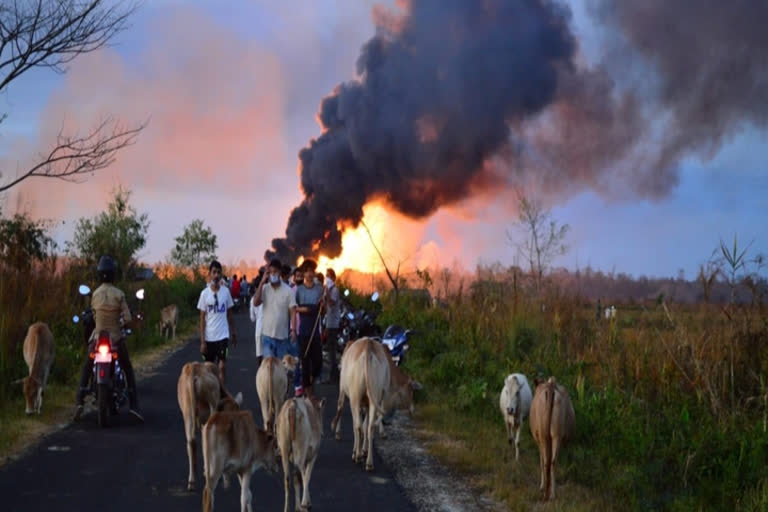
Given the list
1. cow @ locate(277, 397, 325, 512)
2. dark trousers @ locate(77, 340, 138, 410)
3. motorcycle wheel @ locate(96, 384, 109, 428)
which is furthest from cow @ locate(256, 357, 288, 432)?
dark trousers @ locate(77, 340, 138, 410)

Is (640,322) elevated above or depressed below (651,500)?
above

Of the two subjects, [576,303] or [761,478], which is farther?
[576,303]

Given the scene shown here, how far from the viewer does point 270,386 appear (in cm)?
1003

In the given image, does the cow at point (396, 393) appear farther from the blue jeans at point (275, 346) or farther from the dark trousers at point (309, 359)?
the blue jeans at point (275, 346)

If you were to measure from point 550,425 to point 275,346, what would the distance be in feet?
17.0

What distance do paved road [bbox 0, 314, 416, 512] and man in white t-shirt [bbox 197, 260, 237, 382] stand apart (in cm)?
117

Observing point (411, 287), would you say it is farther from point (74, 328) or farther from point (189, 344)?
point (74, 328)

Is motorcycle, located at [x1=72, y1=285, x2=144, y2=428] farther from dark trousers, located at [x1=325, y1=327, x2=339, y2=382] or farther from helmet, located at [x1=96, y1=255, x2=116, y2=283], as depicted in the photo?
dark trousers, located at [x1=325, y1=327, x2=339, y2=382]

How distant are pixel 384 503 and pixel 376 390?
6.76 feet

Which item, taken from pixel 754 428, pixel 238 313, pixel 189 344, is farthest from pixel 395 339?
pixel 238 313

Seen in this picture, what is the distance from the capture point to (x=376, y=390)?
9953mm

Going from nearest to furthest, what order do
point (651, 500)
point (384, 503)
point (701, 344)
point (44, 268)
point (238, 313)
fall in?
point (384, 503)
point (651, 500)
point (701, 344)
point (44, 268)
point (238, 313)

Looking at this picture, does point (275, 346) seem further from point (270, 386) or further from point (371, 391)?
point (371, 391)

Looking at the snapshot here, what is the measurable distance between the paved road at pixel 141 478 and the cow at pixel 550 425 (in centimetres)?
144
